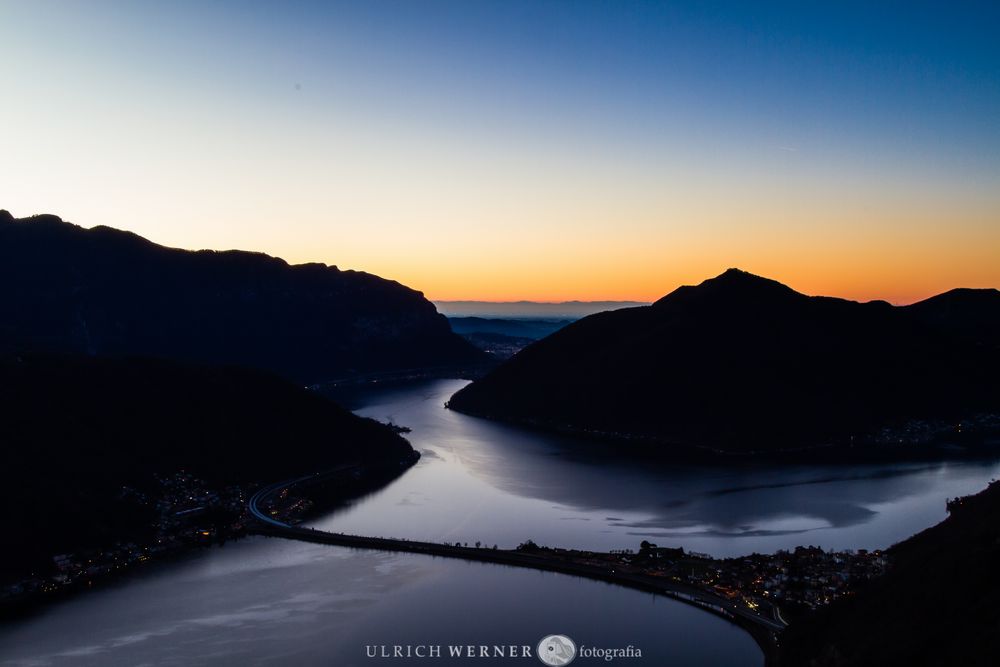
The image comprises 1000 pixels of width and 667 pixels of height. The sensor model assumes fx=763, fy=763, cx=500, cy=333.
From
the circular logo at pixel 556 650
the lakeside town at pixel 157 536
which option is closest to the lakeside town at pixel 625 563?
the lakeside town at pixel 157 536

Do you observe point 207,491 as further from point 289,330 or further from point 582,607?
point 289,330

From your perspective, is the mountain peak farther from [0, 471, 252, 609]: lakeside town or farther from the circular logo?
the circular logo

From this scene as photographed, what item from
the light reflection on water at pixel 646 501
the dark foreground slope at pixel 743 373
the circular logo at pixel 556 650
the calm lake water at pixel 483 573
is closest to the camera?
the circular logo at pixel 556 650

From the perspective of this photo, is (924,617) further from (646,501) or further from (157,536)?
(157,536)

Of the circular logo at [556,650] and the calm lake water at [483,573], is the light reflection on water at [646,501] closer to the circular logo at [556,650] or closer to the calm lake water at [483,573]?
the calm lake water at [483,573]

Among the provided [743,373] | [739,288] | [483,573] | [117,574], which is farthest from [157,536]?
[739,288]

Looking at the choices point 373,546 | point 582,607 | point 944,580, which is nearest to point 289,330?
point 373,546
